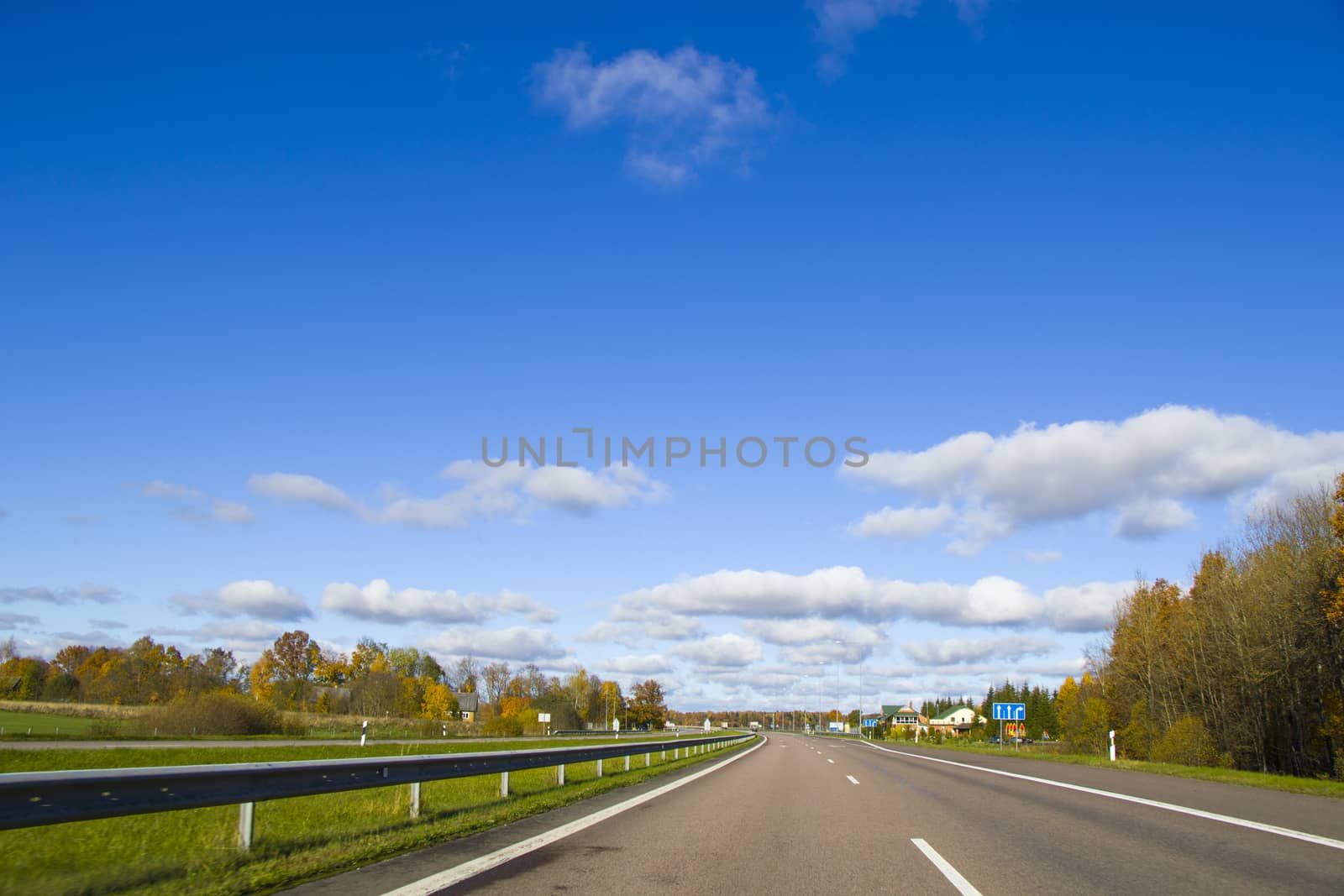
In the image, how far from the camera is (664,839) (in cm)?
930

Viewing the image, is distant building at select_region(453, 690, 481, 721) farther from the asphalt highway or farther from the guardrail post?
the guardrail post

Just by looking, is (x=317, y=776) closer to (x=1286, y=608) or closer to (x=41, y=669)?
(x=1286, y=608)

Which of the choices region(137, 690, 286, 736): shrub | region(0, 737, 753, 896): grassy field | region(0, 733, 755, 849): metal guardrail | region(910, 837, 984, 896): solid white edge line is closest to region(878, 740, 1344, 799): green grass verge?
region(910, 837, 984, 896): solid white edge line

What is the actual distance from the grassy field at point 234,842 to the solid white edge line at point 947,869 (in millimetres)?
4893

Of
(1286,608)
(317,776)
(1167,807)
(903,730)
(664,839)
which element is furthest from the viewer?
(903,730)

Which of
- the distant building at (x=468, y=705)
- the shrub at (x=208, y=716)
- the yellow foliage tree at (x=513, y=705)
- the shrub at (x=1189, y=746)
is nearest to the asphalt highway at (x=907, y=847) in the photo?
the shrub at (x=1189, y=746)

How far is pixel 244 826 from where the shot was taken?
25.1 feet

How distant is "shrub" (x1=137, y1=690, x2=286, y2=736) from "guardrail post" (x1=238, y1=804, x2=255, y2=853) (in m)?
47.2

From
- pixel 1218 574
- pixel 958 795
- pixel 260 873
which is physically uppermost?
pixel 1218 574

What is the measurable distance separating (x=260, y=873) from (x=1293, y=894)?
25.4 ft

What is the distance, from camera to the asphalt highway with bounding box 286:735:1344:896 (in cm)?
669

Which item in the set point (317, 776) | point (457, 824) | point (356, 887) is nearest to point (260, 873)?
point (356, 887)

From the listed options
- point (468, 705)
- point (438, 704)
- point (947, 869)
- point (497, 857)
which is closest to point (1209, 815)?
point (947, 869)

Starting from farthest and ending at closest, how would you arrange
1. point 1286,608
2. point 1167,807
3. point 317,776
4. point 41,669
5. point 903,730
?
1. point 41,669
2. point 903,730
3. point 1286,608
4. point 1167,807
5. point 317,776
